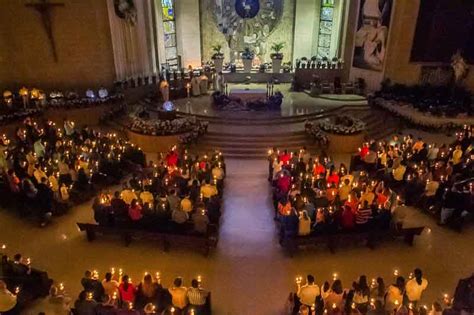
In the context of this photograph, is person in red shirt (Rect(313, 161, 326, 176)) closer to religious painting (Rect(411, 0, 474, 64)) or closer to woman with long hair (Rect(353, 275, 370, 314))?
woman with long hair (Rect(353, 275, 370, 314))

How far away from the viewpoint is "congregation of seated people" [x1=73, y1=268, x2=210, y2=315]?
6742 millimetres

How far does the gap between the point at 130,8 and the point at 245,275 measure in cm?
1377

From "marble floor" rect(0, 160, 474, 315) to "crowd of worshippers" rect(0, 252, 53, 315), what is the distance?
52 centimetres

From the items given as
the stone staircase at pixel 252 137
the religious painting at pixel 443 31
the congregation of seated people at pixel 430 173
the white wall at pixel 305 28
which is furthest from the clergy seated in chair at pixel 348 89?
the congregation of seated people at pixel 430 173

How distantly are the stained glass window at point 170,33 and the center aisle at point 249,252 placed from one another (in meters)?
12.0

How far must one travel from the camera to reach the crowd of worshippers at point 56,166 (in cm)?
1023

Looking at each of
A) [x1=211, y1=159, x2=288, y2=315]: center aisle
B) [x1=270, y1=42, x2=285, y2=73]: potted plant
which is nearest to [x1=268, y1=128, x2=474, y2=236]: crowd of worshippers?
[x1=211, y1=159, x2=288, y2=315]: center aisle

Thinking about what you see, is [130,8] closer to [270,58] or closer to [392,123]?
[270,58]

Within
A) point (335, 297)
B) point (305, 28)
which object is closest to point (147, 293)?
point (335, 297)

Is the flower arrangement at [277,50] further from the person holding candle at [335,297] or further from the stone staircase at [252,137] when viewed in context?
the person holding candle at [335,297]

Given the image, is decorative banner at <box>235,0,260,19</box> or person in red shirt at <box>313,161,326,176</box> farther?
decorative banner at <box>235,0,260,19</box>

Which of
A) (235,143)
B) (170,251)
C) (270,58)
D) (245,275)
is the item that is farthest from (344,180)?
(270,58)

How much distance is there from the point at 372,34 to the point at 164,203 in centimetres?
1414

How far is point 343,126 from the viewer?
14430mm
